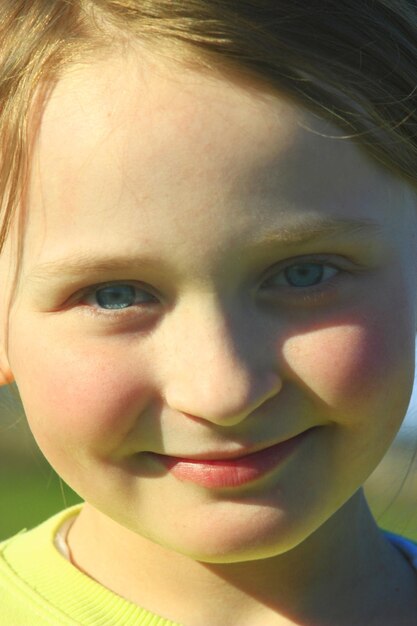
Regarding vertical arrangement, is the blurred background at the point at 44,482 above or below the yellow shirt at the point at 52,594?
above

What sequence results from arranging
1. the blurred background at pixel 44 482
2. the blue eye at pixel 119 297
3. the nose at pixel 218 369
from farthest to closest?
the blurred background at pixel 44 482 < the blue eye at pixel 119 297 < the nose at pixel 218 369

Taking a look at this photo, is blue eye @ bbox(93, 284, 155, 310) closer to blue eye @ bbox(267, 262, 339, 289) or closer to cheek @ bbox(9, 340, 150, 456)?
cheek @ bbox(9, 340, 150, 456)

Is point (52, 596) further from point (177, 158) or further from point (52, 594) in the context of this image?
point (177, 158)

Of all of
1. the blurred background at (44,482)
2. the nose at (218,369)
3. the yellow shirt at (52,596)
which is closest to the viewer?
the nose at (218,369)

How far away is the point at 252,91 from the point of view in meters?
1.52

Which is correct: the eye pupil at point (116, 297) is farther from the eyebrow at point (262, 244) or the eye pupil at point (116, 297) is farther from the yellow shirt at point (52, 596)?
the yellow shirt at point (52, 596)

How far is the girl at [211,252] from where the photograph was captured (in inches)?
59.1

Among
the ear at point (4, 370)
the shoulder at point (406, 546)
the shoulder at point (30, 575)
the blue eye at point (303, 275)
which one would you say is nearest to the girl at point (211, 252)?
the blue eye at point (303, 275)

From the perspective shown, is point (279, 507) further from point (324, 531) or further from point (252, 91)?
point (252, 91)

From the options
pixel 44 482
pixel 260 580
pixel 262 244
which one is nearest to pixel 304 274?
pixel 262 244

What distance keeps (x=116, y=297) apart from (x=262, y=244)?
22 cm

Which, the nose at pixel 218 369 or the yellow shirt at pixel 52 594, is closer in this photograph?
the nose at pixel 218 369

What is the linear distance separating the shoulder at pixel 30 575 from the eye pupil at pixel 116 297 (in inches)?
20.2

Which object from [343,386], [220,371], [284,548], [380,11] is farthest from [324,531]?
[380,11]
